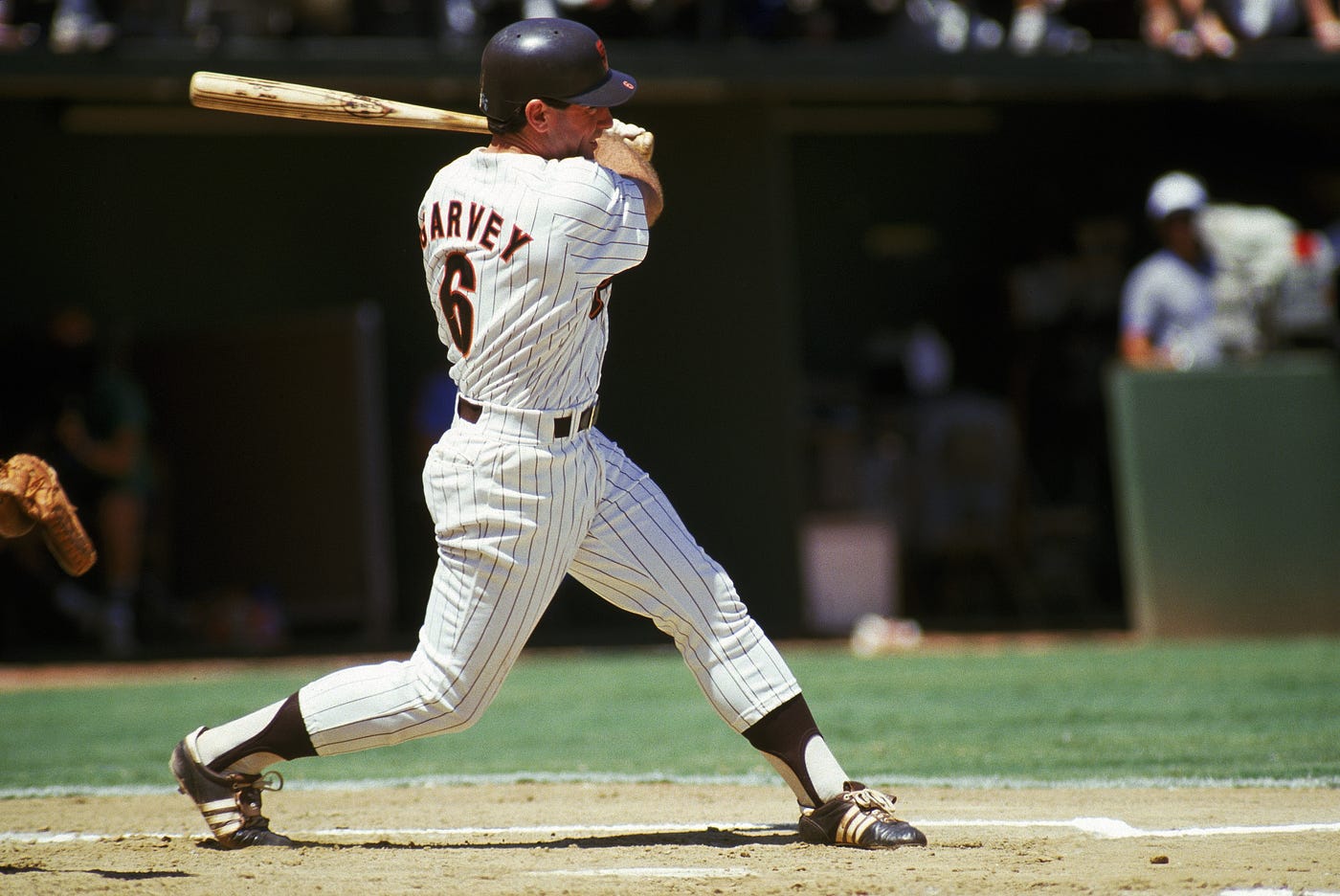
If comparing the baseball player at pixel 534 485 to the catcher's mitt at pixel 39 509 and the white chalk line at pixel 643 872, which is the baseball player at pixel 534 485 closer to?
the white chalk line at pixel 643 872

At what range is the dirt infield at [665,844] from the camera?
337 cm

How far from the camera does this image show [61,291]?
10.8m

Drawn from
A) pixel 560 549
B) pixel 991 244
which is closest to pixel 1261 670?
pixel 560 549

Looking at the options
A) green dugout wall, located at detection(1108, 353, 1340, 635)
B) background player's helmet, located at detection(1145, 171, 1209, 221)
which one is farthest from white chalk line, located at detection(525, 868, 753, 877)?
background player's helmet, located at detection(1145, 171, 1209, 221)

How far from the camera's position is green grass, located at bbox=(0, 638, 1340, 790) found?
17.1 ft

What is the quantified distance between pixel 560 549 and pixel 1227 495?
18.7 ft

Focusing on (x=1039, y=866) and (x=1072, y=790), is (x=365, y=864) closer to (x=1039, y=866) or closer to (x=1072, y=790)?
(x=1039, y=866)

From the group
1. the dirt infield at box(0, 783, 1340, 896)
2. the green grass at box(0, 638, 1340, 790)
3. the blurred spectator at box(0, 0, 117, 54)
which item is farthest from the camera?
the blurred spectator at box(0, 0, 117, 54)

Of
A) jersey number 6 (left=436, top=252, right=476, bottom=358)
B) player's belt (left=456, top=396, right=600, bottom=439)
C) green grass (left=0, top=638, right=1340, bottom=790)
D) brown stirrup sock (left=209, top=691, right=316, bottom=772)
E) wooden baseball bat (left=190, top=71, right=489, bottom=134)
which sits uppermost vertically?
wooden baseball bat (left=190, top=71, right=489, bottom=134)

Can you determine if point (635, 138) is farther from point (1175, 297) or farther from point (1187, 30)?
point (1187, 30)

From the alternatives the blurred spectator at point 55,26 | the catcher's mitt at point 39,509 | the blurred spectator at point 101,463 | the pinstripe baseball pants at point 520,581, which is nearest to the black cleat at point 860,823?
the pinstripe baseball pants at point 520,581

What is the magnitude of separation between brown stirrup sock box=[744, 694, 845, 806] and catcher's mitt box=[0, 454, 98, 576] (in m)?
1.63

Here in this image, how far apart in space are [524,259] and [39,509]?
1.25 m

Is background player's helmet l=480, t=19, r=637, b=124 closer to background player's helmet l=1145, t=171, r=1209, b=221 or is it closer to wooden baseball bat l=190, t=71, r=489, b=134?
wooden baseball bat l=190, t=71, r=489, b=134
